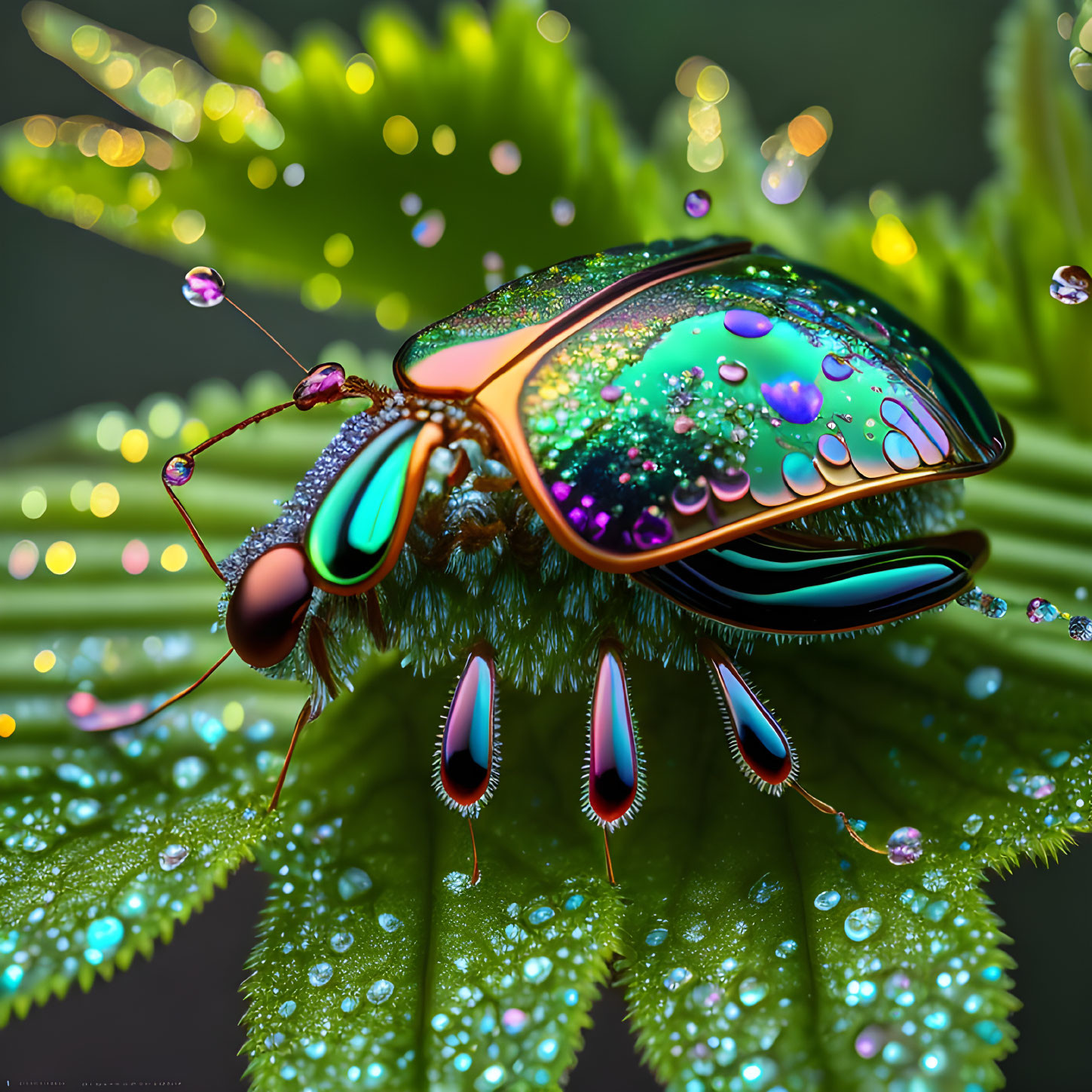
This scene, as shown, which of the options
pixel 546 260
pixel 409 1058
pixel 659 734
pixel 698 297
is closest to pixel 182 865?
pixel 409 1058

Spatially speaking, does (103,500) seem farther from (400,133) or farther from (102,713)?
(400,133)

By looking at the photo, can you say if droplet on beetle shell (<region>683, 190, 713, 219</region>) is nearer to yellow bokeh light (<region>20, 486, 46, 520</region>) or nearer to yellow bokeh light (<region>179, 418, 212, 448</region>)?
yellow bokeh light (<region>179, 418, 212, 448</region>)

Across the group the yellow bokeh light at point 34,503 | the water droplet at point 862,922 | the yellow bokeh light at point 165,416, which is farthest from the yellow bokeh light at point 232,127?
the water droplet at point 862,922

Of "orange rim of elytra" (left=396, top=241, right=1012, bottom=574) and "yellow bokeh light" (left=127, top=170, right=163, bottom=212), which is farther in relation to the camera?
"yellow bokeh light" (left=127, top=170, right=163, bottom=212)

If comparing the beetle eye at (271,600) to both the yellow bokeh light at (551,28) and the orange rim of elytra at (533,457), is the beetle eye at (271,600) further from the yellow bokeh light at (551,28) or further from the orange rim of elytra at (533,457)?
the yellow bokeh light at (551,28)

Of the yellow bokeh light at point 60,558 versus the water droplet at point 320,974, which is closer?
the water droplet at point 320,974

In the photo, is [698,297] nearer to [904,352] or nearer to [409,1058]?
[904,352]

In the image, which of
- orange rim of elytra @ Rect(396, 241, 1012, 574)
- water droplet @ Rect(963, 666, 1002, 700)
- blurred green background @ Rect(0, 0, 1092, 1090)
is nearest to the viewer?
orange rim of elytra @ Rect(396, 241, 1012, 574)

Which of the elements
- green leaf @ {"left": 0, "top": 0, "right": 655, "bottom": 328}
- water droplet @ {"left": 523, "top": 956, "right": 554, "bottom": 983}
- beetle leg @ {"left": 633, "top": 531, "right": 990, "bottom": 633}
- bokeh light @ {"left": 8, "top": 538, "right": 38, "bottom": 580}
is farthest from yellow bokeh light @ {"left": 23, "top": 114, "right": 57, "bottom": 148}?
Result: water droplet @ {"left": 523, "top": 956, "right": 554, "bottom": 983}
